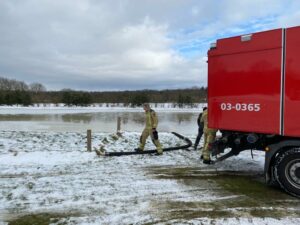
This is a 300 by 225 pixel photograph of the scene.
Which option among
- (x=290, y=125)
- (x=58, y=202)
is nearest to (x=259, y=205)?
(x=290, y=125)

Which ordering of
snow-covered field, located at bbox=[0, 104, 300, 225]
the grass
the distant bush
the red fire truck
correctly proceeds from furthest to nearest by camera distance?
the distant bush
the red fire truck
the grass
snow-covered field, located at bbox=[0, 104, 300, 225]

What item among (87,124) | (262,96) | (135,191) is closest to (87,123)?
(87,124)

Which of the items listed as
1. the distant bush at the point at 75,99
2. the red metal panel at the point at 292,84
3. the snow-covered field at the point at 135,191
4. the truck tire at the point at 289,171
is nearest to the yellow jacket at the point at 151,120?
the snow-covered field at the point at 135,191

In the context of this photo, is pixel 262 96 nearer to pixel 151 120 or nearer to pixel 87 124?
pixel 151 120

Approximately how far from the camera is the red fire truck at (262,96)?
6.34 m

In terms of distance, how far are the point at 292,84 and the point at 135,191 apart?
3.52 m

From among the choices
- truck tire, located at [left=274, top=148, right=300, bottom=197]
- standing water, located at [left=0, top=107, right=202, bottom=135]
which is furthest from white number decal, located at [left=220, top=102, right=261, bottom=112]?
standing water, located at [left=0, top=107, right=202, bottom=135]

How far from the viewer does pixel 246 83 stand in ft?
22.9

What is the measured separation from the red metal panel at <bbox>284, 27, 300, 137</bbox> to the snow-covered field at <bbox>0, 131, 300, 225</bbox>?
4.35ft

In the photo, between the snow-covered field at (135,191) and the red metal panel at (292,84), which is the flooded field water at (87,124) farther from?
the red metal panel at (292,84)

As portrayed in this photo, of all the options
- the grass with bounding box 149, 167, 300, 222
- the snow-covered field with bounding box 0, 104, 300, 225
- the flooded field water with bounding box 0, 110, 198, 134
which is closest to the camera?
the snow-covered field with bounding box 0, 104, 300, 225

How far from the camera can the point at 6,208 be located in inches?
218

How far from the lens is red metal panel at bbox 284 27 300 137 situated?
20.4ft

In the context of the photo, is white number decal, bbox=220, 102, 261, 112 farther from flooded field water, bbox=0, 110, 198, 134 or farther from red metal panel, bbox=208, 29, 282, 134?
flooded field water, bbox=0, 110, 198, 134
